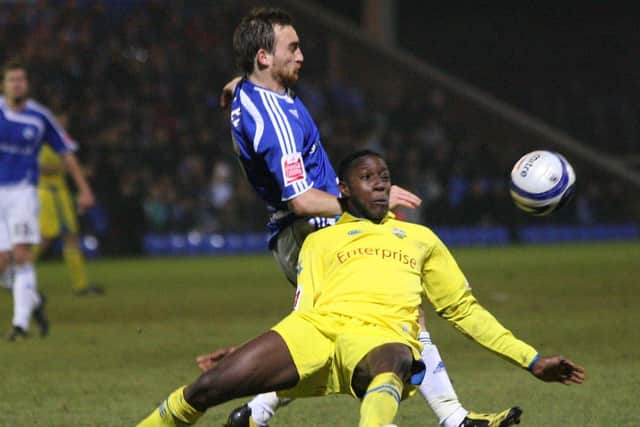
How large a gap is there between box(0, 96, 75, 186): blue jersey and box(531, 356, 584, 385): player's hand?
6.98 metres

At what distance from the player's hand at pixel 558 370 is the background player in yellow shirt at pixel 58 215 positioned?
37.3 ft

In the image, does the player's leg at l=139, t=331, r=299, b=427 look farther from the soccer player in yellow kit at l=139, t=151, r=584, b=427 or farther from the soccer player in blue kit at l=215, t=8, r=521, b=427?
the soccer player in blue kit at l=215, t=8, r=521, b=427

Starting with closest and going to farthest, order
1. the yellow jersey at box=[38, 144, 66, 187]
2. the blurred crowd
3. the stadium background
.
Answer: the stadium background < the yellow jersey at box=[38, 144, 66, 187] < the blurred crowd

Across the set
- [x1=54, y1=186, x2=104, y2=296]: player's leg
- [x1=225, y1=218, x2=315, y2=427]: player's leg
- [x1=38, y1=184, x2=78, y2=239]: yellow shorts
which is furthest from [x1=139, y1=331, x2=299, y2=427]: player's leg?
[x1=38, y1=184, x2=78, y2=239]: yellow shorts

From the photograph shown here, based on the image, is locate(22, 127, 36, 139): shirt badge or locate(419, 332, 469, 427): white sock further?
locate(22, 127, 36, 139): shirt badge

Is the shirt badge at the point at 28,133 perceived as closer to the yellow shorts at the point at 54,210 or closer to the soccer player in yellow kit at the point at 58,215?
the soccer player in yellow kit at the point at 58,215

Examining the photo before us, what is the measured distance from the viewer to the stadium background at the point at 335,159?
8188mm

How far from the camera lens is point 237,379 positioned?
4.84 meters

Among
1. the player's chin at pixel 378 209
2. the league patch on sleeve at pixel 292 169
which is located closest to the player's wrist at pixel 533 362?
the player's chin at pixel 378 209

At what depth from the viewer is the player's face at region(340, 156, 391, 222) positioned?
5305 mm

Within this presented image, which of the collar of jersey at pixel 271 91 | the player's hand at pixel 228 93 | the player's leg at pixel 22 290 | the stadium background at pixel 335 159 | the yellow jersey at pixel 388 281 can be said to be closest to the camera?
the yellow jersey at pixel 388 281

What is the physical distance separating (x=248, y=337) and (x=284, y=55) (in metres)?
4.99

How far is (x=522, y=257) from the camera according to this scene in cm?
2173

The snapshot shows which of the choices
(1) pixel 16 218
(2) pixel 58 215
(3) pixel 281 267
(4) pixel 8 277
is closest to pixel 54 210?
(2) pixel 58 215
